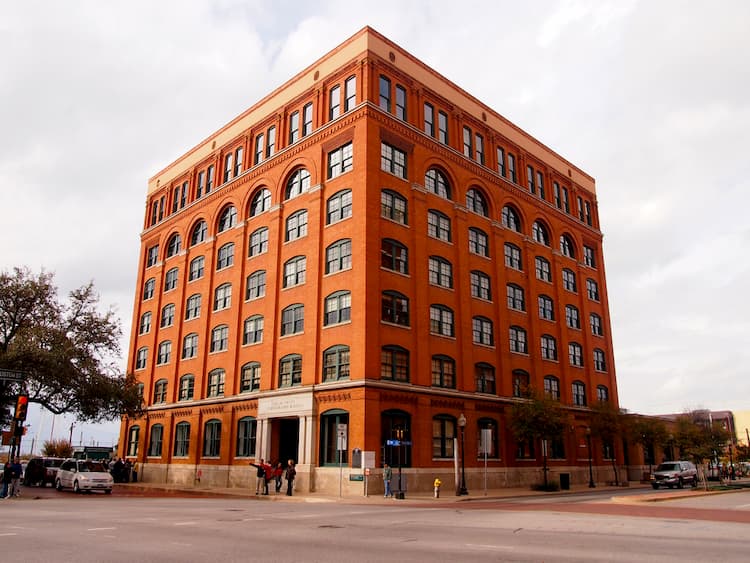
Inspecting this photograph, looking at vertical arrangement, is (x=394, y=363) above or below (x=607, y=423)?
above

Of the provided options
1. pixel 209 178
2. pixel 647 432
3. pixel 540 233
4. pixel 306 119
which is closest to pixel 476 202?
pixel 540 233

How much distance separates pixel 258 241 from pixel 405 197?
12126 mm

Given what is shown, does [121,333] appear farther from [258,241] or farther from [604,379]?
[604,379]

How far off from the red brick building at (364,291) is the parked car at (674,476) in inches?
309

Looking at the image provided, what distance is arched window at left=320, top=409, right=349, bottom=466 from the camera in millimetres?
34969

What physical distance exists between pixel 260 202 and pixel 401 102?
→ 512 inches

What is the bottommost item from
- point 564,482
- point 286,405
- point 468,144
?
point 564,482

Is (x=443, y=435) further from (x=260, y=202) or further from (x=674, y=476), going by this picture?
(x=260, y=202)

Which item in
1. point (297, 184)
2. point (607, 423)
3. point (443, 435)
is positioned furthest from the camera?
point (607, 423)

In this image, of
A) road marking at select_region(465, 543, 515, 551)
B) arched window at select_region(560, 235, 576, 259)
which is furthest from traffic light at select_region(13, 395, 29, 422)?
arched window at select_region(560, 235, 576, 259)

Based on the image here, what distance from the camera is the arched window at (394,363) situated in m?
35.7

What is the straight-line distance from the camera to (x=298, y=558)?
443 inches

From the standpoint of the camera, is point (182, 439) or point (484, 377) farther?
point (182, 439)

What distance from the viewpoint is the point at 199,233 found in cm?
5428
